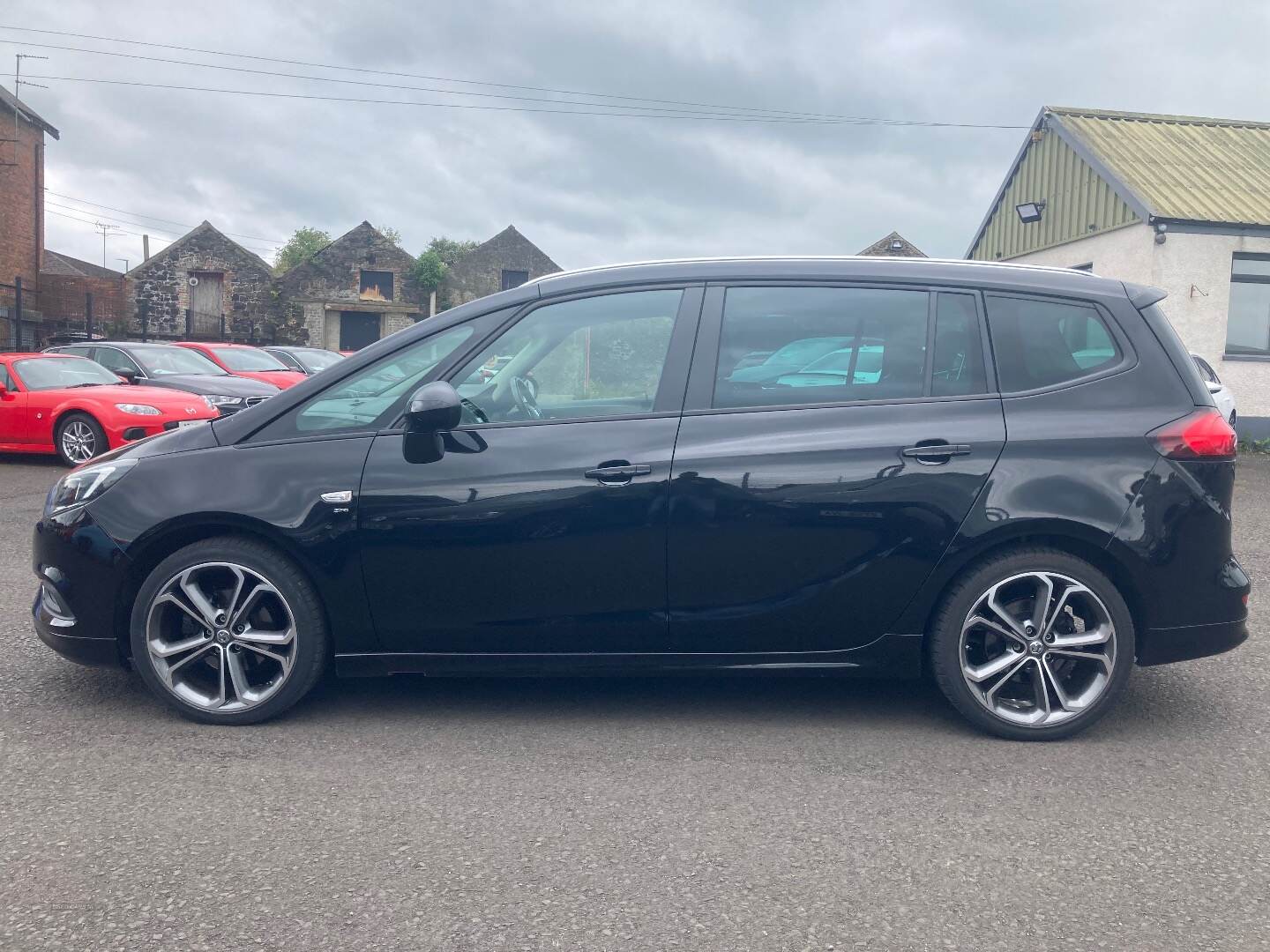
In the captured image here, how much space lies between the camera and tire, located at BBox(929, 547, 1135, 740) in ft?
13.5

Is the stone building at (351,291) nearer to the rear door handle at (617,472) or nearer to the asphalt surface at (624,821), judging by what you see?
the asphalt surface at (624,821)

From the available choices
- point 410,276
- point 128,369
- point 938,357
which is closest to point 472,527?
point 938,357

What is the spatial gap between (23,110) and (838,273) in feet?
139

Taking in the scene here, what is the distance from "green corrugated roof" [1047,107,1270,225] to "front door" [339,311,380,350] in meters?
31.6

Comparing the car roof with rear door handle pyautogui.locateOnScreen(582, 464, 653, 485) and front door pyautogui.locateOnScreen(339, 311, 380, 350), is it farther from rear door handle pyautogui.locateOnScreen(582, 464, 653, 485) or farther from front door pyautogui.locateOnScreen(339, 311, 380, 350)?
front door pyautogui.locateOnScreen(339, 311, 380, 350)

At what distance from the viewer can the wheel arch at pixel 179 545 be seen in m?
4.15

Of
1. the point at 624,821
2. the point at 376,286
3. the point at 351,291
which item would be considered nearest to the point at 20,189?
the point at 351,291

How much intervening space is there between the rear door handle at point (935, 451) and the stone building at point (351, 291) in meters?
43.8

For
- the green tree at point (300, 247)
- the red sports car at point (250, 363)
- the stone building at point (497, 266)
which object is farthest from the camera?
the green tree at point (300, 247)

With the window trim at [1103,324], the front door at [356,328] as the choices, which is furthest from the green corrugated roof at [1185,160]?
the front door at [356,328]

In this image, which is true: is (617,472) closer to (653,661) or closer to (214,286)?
(653,661)

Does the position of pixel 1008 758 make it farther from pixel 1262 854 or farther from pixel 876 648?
pixel 1262 854

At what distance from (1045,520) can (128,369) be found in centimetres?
1521

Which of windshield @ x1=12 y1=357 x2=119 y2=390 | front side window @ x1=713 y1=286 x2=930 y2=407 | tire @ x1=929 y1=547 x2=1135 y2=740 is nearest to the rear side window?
front side window @ x1=713 y1=286 x2=930 y2=407
